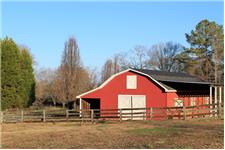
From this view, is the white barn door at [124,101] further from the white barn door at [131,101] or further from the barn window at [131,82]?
the barn window at [131,82]

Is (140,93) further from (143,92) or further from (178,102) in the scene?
(178,102)

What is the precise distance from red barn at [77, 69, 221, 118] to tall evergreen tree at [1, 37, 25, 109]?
392 inches

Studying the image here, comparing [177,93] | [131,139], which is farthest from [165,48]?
[131,139]

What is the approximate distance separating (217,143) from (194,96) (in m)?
19.7

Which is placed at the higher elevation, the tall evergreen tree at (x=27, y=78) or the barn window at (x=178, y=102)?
the tall evergreen tree at (x=27, y=78)

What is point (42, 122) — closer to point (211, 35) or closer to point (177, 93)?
point (177, 93)

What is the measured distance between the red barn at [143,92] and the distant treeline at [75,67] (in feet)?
34.3

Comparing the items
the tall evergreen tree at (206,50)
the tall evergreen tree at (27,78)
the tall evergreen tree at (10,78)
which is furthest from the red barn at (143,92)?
the tall evergreen tree at (206,50)

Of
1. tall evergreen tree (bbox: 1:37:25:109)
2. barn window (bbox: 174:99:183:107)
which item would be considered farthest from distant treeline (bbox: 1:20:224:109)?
barn window (bbox: 174:99:183:107)

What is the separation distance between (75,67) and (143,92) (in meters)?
18.3

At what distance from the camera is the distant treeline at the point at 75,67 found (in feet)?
133

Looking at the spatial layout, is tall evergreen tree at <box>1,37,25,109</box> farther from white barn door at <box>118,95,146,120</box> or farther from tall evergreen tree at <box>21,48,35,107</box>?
white barn door at <box>118,95,146,120</box>

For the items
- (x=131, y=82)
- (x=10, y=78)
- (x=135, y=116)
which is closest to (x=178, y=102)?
(x=131, y=82)

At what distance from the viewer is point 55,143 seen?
47.8 feet
